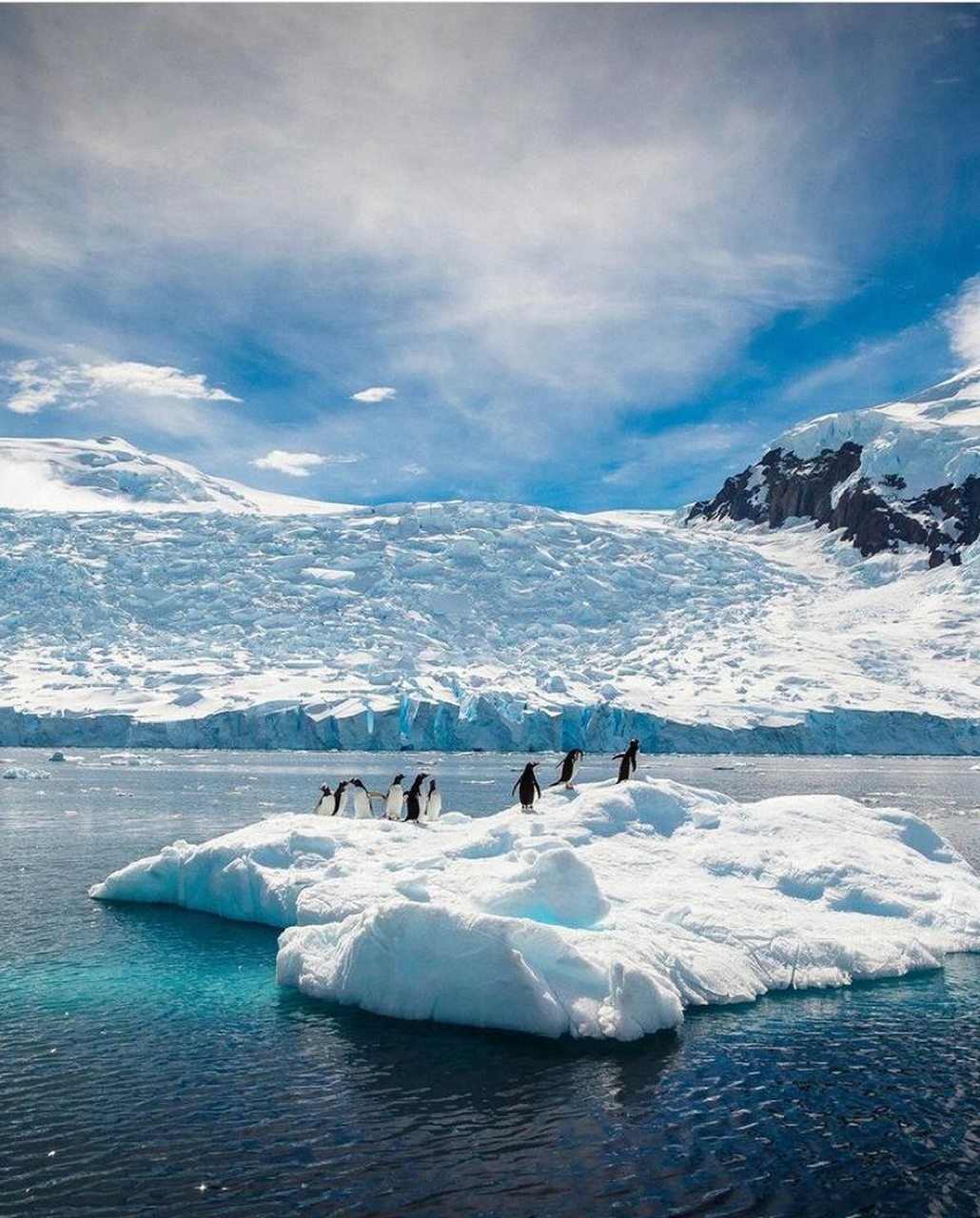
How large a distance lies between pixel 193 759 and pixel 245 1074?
59.1 meters

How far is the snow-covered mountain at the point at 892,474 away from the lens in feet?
424

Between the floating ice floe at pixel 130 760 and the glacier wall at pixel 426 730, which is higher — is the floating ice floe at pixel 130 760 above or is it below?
below

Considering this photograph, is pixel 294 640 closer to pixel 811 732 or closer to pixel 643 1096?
pixel 811 732

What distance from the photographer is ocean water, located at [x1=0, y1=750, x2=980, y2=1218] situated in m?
6.89

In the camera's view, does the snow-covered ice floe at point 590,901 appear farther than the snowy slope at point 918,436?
No

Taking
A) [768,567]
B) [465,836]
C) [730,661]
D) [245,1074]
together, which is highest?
[768,567]

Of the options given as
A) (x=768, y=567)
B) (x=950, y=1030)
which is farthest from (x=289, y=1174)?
(x=768, y=567)

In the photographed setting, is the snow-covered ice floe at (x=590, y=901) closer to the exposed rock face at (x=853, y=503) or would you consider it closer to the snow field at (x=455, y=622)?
the snow field at (x=455, y=622)

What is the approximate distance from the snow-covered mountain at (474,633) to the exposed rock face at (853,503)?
2080 millimetres

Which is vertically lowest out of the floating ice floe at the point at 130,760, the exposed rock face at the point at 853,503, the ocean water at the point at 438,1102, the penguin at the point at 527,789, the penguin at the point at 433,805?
the ocean water at the point at 438,1102

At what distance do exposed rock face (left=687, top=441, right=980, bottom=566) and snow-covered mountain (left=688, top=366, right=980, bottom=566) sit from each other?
0.12 metres

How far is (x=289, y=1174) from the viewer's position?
23.3 ft

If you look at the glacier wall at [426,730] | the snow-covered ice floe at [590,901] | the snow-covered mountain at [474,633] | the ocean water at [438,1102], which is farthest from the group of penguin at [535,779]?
the snow-covered mountain at [474,633]

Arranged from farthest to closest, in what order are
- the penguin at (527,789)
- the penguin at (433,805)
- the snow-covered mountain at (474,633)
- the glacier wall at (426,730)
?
the snow-covered mountain at (474,633) < the glacier wall at (426,730) < the penguin at (433,805) < the penguin at (527,789)
